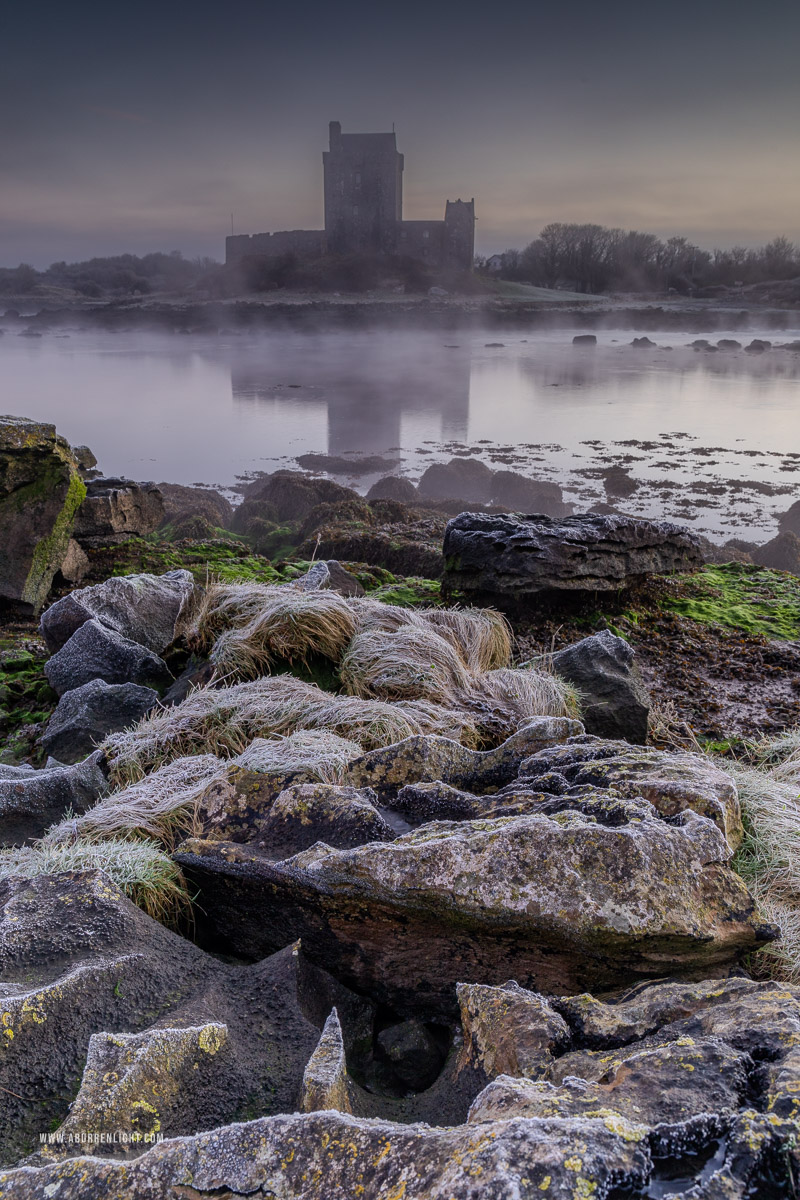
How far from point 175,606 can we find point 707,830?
5.18 m

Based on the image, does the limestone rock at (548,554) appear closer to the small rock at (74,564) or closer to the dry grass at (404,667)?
the dry grass at (404,667)

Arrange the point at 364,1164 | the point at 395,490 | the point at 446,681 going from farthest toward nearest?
the point at 395,490, the point at 446,681, the point at 364,1164

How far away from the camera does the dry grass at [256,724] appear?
4.57 meters

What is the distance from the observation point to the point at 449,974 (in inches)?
104

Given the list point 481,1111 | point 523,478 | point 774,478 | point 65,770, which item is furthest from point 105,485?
point 774,478

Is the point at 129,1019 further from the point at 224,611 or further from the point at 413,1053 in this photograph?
the point at 224,611

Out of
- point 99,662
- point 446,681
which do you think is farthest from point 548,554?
point 99,662

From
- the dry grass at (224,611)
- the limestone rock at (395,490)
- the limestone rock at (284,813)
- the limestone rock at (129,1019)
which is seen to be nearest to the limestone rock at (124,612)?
the dry grass at (224,611)

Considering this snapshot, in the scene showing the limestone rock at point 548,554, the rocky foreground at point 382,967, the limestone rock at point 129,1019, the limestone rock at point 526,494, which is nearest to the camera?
the rocky foreground at point 382,967

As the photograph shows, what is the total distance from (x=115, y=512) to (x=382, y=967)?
851 cm

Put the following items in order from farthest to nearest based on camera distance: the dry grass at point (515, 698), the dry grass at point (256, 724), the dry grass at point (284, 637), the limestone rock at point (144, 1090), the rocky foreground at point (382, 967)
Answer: the dry grass at point (284, 637), the dry grass at point (515, 698), the dry grass at point (256, 724), the limestone rock at point (144, 1090), the rocky foreground at point (382, 967)

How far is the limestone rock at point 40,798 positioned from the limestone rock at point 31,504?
4298mm

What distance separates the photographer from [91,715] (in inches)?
205

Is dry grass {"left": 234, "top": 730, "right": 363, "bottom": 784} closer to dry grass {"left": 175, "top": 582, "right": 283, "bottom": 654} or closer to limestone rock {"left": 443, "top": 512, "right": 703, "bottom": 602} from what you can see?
dry grass {"left": 175, "top": 582, "right": 283, "bottom": 654}
